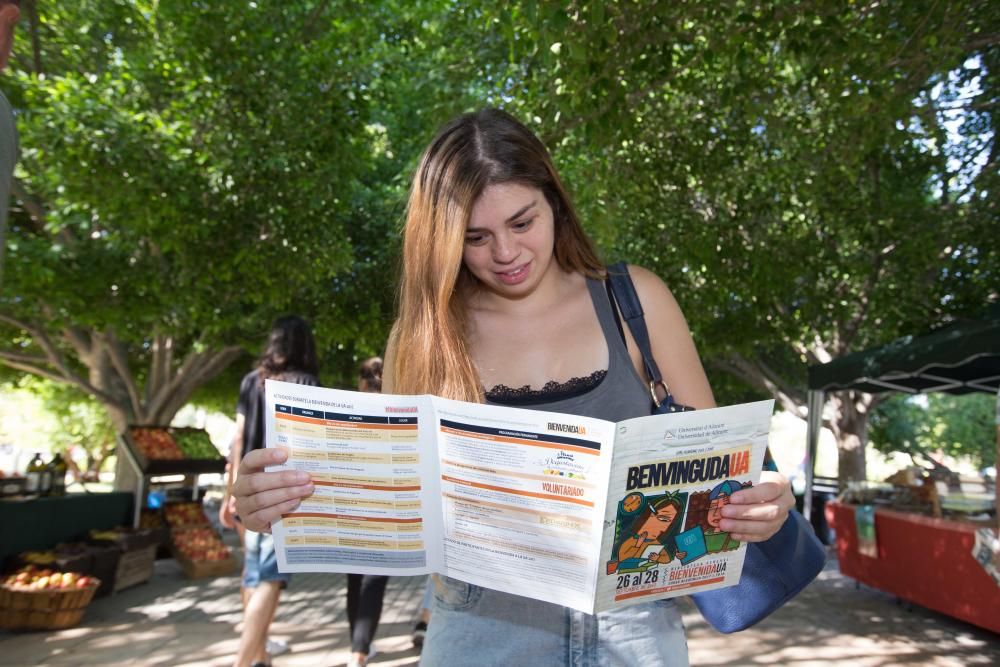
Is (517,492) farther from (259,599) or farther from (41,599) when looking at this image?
(41,599)

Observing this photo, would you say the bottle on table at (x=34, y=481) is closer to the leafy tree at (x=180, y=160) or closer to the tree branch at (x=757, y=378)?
the leafy tree at (x=180, y=160)

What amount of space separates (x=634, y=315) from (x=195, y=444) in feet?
34.7

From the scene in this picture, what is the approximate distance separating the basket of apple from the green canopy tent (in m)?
8.04

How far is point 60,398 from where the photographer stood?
26641 millimetres

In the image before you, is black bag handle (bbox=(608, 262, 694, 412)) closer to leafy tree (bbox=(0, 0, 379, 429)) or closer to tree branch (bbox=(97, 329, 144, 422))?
leafy tree (bbox=(0, 0, 379, 429))

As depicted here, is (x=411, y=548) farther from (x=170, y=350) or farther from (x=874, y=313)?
(x=874, y=313)

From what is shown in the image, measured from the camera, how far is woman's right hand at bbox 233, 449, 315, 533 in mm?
1634

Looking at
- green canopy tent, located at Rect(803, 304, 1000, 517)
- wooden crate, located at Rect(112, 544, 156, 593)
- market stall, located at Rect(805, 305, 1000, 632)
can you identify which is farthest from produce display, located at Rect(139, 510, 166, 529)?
green canopy tent, located at Rect(803, 304, 1000, 517)

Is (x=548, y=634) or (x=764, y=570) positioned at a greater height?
(x=764, y=570)

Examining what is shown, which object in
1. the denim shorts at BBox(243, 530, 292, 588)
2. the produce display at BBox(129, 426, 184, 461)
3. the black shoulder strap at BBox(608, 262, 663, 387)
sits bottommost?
the denim shorts at BBox(243, 530, 292, 588)

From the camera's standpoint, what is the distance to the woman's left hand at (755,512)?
5.20 feet

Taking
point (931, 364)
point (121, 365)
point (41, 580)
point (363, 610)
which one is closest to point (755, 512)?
point (363, 610)

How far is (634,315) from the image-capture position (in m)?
1.83

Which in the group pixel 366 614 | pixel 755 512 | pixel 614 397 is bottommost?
pixel 366 614
